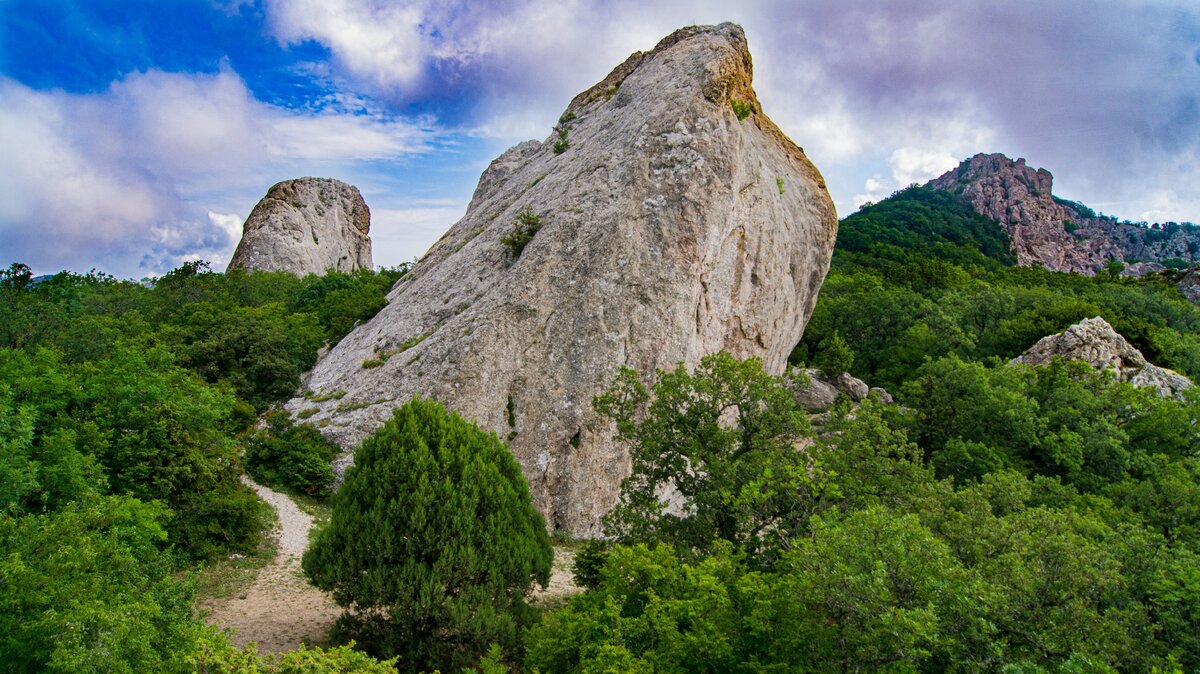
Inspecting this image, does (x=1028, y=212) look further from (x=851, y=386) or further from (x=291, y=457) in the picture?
(x=291, y=457)

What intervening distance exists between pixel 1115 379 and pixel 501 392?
26340mm

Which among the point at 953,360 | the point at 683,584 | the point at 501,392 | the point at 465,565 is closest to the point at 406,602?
the point at 465,565

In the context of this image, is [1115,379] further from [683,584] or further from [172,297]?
[172,297]

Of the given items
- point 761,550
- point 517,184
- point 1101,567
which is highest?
point 517,184

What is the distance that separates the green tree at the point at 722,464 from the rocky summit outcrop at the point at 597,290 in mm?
5775

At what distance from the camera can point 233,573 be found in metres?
14.8

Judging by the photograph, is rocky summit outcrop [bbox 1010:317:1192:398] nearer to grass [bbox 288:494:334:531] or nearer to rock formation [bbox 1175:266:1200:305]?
grass [bbox 288:494:334:531]

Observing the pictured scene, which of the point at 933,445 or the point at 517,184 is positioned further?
the point at 517,184

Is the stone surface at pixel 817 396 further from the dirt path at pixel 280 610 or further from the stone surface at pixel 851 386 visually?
the dirt path at pixel 280 610

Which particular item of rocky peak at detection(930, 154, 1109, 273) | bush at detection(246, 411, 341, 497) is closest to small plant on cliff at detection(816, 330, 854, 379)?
bush at detection(246, 411, 341, 497)

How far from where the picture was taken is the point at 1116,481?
18734 mm

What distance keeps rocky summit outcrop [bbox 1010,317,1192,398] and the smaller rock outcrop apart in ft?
31.1

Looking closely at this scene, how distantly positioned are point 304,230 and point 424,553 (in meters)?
66.2

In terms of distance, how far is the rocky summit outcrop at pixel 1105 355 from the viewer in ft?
87.4
